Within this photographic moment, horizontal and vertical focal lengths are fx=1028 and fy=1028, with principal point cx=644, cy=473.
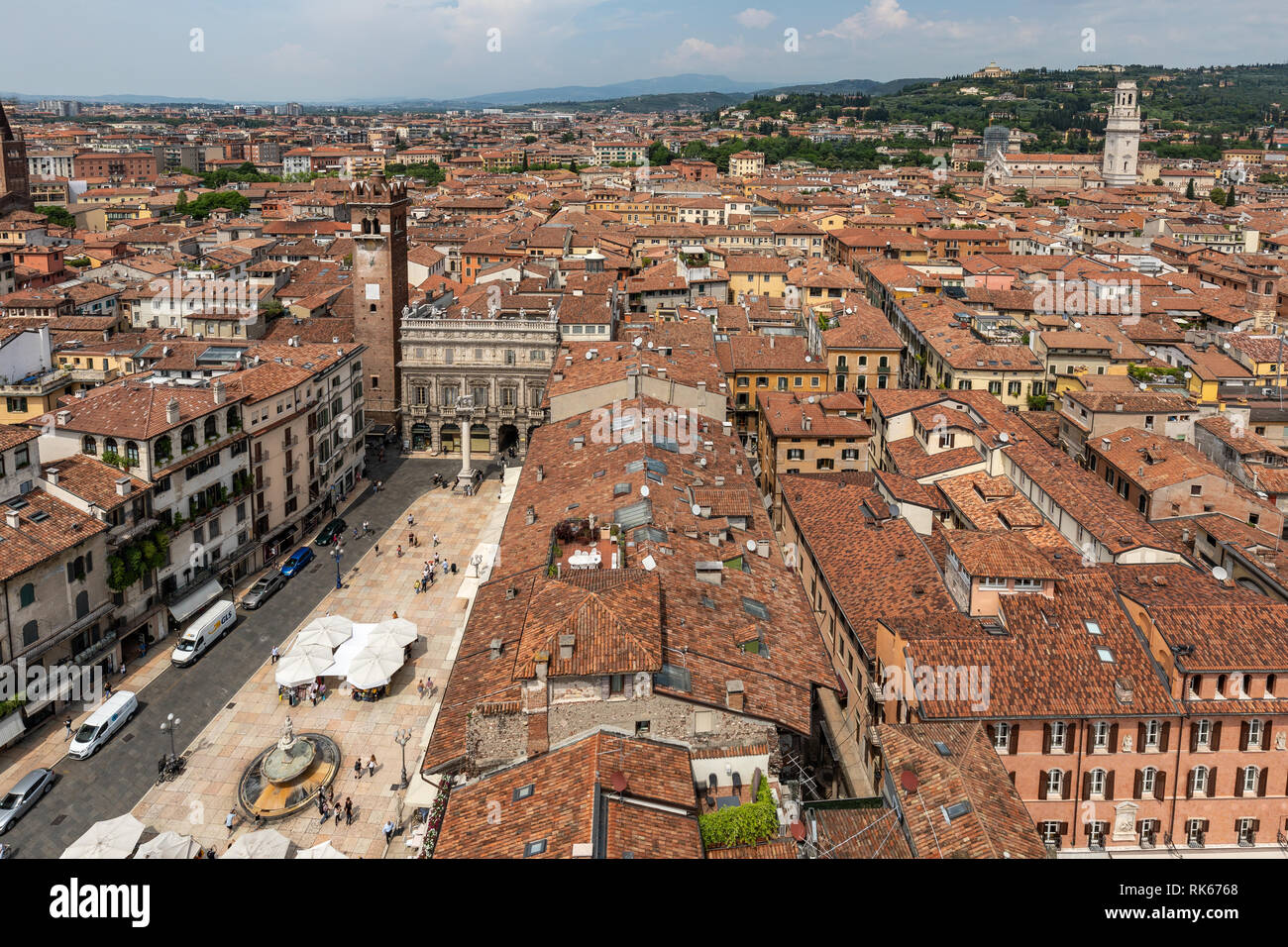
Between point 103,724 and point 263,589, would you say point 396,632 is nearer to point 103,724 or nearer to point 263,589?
point 263,589

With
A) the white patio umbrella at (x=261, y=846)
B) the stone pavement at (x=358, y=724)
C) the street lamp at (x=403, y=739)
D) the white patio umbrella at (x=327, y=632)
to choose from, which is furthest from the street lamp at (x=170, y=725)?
the white patio umbrella at (x=261, y=846)

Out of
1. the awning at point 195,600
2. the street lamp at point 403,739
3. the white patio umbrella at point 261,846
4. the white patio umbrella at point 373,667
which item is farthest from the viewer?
the awning at point 195,600

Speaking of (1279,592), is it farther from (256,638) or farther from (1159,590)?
(256,638)

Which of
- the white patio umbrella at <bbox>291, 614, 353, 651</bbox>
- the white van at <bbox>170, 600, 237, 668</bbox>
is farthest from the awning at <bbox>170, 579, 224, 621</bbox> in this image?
the white patio umbrella at <bbox>291, 614, 353, 651</bbox>

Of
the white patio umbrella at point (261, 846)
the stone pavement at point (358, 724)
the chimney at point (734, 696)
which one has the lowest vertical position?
the stone pavement at point (358, 724)

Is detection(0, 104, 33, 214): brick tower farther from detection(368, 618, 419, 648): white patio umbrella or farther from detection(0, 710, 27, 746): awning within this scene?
detection(368, 618, 419, 648): white patio umbrella

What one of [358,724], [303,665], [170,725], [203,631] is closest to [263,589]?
[203,631]

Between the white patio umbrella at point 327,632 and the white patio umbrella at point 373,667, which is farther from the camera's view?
the white patio umbrella at point 327,632

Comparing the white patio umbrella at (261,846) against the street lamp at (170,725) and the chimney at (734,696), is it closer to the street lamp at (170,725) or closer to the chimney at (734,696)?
the street lamp at (170,725)
